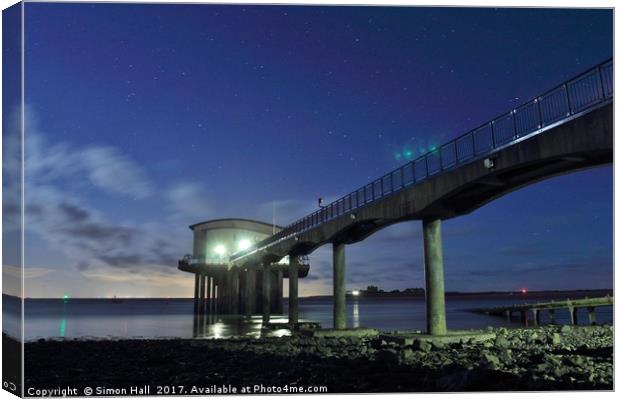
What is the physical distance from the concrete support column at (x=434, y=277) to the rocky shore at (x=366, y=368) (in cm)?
127

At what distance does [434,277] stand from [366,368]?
731cm

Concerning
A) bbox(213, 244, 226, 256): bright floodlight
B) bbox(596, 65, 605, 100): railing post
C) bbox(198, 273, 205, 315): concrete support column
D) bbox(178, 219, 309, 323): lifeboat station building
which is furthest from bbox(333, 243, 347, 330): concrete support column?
bbox(198, 273, 205, 315): concrete support column

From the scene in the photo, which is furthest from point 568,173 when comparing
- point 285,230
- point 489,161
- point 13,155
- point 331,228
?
point 285,230

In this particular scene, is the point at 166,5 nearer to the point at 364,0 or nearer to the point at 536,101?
the point at 364,0

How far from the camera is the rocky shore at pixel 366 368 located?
1240 centimetres

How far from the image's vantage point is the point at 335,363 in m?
15.7

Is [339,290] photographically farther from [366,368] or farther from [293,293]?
[366,368]

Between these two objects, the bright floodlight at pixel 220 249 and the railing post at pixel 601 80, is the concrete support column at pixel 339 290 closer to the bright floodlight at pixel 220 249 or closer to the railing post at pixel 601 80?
the railing post at pixel 601 80

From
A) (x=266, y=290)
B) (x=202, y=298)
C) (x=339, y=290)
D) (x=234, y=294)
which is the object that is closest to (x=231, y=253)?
(x=234, y=294)

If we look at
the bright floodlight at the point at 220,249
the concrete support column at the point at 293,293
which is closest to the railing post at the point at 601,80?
the concrete support column at the point at 293,293

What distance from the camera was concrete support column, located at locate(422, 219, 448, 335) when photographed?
2072cm

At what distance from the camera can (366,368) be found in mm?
14648

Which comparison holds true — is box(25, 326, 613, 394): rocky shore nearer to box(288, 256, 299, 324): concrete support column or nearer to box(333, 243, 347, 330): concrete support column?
box(333, 243, 347, 330): concrete support column

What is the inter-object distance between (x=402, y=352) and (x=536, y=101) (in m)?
7.62
